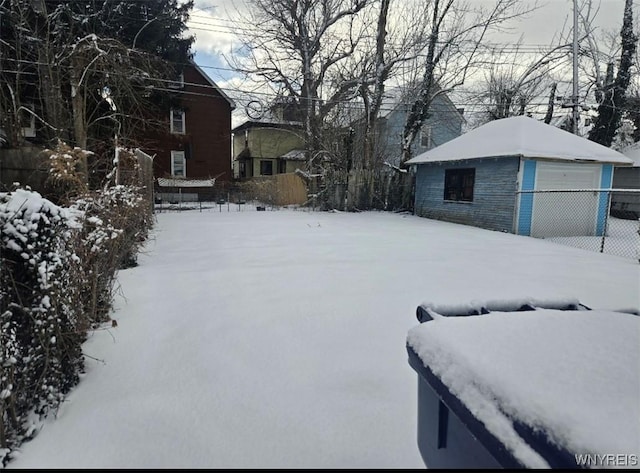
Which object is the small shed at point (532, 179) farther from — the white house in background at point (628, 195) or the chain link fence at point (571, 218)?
the white house in background at point (628, 195)

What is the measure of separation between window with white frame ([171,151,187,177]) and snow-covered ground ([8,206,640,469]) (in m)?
16.6

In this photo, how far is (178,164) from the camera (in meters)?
22.2

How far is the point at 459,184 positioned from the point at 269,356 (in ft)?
A: 38.0

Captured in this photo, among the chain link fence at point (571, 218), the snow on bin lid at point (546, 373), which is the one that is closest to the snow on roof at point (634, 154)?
the chain link fence at point (571, 218)

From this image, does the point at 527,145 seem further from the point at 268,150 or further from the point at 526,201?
the point at 268,150

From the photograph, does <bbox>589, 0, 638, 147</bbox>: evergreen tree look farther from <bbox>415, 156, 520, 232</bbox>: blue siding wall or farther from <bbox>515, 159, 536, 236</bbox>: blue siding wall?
<bbox>515, 159, 536, 236</bbox>: blue siding wall

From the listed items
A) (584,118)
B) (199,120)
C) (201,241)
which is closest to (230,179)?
(199,120)

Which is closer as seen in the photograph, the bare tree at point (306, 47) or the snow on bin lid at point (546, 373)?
the snow on bin lid at point (546, 373)

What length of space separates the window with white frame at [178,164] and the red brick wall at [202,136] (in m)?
0.18

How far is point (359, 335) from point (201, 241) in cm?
559

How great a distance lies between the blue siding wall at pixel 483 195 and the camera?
35.4ft

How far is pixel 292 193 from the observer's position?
762 inches

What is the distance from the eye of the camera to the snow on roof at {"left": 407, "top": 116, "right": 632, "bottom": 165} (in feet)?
34.7

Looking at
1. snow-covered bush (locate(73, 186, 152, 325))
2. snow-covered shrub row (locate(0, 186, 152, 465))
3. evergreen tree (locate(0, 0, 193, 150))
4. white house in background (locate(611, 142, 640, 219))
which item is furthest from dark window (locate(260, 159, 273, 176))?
snow-covered shrub row (locate(0, 186, 152, 465))
